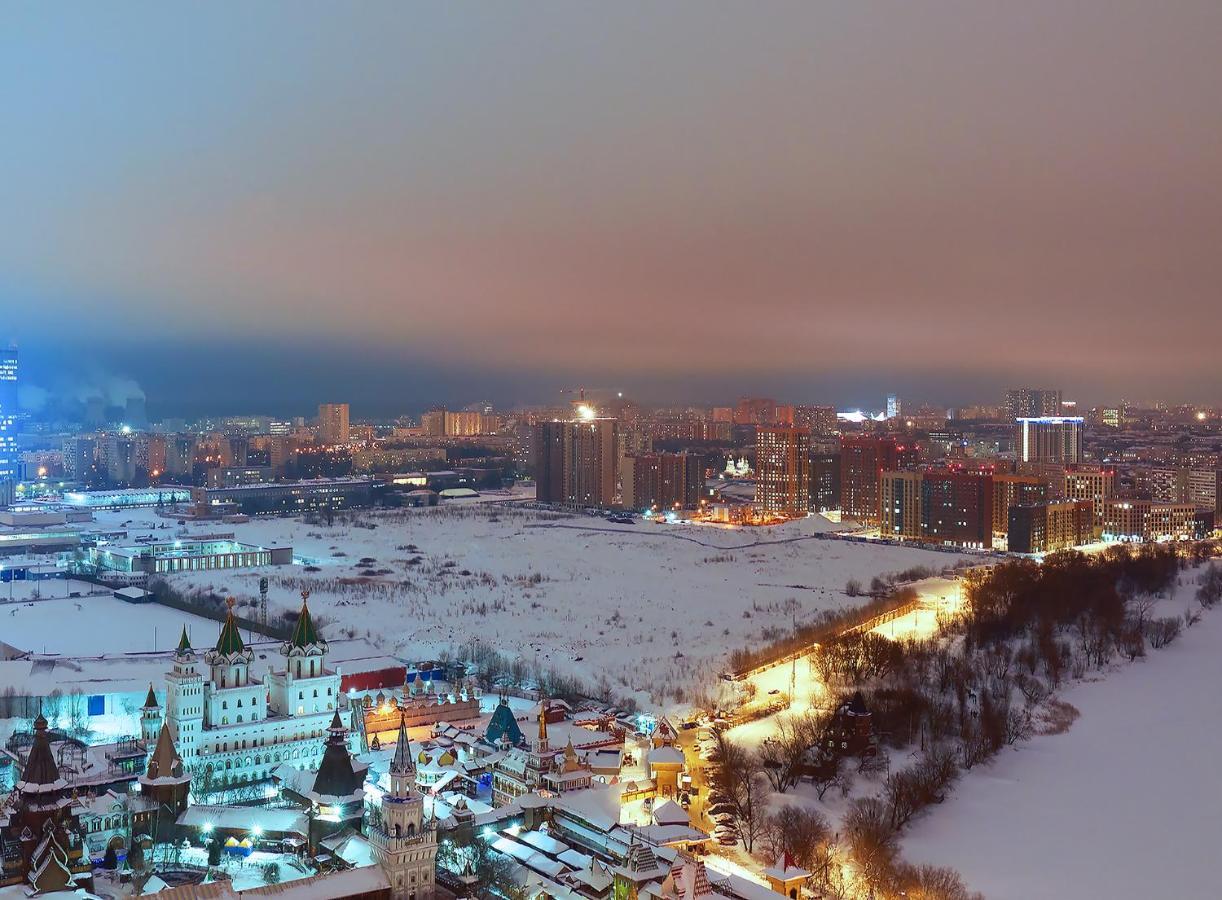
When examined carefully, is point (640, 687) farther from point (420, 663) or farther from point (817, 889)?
point (817, 889)

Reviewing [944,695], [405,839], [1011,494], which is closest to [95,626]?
[405,839]

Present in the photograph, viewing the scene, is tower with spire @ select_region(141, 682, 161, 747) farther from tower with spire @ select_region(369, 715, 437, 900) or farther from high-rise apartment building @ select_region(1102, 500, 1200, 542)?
high-rise apartment building @ select_region(1102, 500, 1200, 542)

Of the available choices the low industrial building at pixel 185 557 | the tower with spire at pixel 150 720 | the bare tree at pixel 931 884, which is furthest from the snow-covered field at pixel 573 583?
the tower with spire at pixel 150 720

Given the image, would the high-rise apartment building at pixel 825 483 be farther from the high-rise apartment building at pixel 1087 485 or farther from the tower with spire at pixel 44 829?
the tower with spire at pixel 44 829

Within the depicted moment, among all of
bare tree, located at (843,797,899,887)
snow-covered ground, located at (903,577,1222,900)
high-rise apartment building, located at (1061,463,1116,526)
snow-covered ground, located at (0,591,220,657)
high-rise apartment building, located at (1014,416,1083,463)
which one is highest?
high-rise apartment building, located at (1014,416,1083,463)

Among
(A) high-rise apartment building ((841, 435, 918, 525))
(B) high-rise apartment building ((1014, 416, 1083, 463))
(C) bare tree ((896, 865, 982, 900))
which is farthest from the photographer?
(B) high-rise apartment building ((1014, 416, 1083, 463))

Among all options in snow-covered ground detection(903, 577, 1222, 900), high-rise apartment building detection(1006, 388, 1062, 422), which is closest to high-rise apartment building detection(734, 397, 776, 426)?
high-rise apartment building detection(1006, 388, 1062, 422)

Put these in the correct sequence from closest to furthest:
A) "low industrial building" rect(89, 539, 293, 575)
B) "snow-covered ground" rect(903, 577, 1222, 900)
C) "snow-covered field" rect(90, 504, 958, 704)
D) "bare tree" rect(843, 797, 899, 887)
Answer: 1. "bare tree" rect(843, 797, 899, 887)
2. "snow-covered ground" rect(903, 577, 1222, 900)
3. "snow-covered field" rect(90, 504, 958, 704)
4. "low industrial building" rect(89, 539, 293, 575)
